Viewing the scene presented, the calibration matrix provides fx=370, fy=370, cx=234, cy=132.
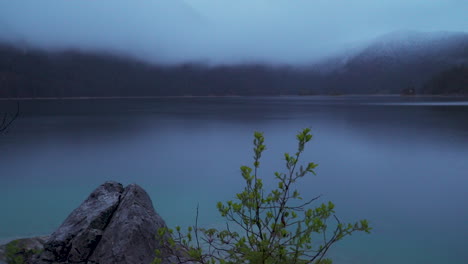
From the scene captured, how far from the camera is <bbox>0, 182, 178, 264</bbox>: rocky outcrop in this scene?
5027 mm

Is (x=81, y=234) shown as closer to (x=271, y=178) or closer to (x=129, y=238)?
(x=129, y=238)

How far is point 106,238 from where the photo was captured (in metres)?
5.27

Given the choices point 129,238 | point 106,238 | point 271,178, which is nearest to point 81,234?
point 106,238

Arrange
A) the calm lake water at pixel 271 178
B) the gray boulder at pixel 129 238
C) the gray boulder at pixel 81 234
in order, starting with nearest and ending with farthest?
the gray boulder at pixel 129 238
the gray boulder at pixel 81 234
the calm lake water at pixel 271 178

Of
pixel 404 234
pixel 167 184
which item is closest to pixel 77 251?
pixel 404 234

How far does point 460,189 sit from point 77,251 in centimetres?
1188

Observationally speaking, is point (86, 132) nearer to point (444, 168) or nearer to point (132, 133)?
point (132, 133)

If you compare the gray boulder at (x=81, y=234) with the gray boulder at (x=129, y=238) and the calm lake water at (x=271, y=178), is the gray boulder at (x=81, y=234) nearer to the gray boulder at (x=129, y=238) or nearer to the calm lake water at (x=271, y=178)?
the gray boulder at (x=129, y=238)

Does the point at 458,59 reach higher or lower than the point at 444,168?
higher

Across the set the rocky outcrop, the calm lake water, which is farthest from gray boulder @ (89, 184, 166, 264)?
the calm lake water

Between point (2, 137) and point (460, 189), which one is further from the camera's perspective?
point (2, 137)

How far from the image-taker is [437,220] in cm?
915

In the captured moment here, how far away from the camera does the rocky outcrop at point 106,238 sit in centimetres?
503

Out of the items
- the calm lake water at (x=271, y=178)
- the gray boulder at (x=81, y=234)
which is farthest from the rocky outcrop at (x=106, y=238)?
the calm lake water at (x=271, y=178)
